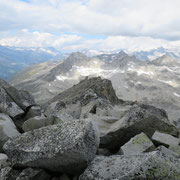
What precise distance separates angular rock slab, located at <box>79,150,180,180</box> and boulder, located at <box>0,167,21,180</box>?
2.71 m

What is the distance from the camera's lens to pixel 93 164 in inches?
308

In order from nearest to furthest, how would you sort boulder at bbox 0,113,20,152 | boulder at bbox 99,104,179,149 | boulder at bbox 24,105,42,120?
boulder at bbox 0,113,20,152, boulder at bbox 99,104,179,149, boulder at bbox 24,105,42,120

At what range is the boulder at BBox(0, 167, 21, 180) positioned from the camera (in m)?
8.12

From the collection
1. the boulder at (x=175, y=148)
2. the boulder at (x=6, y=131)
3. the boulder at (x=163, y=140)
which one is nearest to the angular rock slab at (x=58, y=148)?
the boulder at (x=6, y=131)

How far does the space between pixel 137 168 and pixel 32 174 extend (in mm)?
3834

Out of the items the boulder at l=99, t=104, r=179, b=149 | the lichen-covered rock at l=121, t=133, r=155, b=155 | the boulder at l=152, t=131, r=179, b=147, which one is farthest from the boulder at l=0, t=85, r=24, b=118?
the boulder at l=152, t=131, r=179, b=147

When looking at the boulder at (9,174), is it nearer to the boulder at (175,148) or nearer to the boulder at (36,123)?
the boulder at (36,123)

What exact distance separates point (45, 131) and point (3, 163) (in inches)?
99.1

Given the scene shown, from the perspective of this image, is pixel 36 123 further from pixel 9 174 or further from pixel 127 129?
pixel 127 129

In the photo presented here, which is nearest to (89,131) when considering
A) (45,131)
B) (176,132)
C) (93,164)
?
(93,164)

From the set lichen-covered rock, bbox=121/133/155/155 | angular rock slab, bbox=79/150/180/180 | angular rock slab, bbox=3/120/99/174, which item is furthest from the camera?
lichen-covered rock, bbox=121/133/155/155

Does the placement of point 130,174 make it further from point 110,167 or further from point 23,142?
point 23,142

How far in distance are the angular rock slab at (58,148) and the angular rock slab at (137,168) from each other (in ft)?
1.71

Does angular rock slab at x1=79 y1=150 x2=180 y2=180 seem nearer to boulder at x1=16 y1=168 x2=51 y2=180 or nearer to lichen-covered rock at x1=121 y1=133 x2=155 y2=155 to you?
boulder at x1=16 y1=168 x2=51 y2=180
